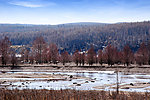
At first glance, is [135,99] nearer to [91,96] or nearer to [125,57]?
[91,96]

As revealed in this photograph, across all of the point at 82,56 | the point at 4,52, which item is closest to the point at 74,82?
the point at 4,52

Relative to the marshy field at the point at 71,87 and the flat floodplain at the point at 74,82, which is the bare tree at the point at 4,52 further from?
the flat floodplain at the point at 74,82

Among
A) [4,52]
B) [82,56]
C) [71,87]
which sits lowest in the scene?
[71,87]

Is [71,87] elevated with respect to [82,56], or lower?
lower

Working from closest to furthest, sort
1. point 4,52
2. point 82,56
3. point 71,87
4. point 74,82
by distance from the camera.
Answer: point 71,87
point 74,82
point 4,52
point 82,56

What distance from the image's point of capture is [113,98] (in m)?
20.2

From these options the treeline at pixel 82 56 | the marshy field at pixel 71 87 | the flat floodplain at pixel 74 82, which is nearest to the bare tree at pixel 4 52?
the treeline at pixel 82 56

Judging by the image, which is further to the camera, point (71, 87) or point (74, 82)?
point (74, 82)

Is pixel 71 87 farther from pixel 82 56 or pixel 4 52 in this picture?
pixel 82 56

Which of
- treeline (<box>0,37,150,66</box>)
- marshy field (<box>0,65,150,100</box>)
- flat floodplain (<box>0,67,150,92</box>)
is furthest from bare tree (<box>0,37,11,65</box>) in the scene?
flat floodplain (<box>0,67,150,92</box>)

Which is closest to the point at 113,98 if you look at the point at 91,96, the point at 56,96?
A: the point at 91,96

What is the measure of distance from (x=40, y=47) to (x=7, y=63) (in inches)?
658

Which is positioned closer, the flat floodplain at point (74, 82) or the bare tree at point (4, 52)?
the flat floodplain at point (74, 82)

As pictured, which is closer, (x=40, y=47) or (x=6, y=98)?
(x=6, y=98)
